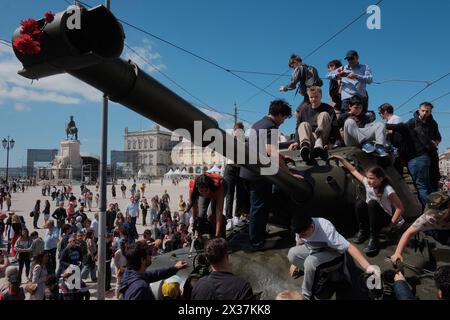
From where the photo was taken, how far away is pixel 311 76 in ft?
27.2

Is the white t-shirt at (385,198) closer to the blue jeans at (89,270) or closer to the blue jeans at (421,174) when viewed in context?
the blue jeans at (421,174)

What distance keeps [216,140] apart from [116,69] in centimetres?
127

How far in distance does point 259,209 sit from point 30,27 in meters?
3.40

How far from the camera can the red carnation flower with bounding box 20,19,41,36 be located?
253cm

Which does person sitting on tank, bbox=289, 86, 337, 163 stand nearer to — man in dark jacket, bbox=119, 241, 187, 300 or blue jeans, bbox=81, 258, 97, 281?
man in dark jacket, bbox=119, 241, 187, 300

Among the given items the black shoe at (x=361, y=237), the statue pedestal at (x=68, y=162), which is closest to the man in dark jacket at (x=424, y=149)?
the black shoe at (x=361, y=237)

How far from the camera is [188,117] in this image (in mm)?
3447

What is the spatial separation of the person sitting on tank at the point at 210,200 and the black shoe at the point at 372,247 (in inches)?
74.1

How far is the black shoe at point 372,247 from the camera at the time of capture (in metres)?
4.64

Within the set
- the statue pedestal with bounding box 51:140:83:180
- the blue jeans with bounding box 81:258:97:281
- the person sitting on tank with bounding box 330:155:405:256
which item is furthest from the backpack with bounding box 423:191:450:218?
the statue pedestal with bounding box 51:140:83:180

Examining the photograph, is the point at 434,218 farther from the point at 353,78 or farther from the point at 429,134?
the point at 353,78

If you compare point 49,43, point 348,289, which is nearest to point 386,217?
point 348,289

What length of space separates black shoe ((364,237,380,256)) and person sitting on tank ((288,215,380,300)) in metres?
0.65
